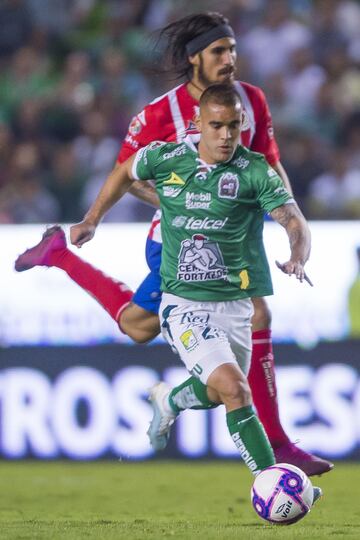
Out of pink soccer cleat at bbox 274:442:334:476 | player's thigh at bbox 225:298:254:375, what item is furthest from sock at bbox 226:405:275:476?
pink soccer cleat at bbox 274:442:334:476

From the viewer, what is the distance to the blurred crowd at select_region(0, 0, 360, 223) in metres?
11.7

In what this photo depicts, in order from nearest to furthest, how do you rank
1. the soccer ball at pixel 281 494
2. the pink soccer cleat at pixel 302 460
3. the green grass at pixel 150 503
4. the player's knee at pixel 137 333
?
the soccer ball at pixel 281 494
the green grass at pixel 150 503
the pink soccer cleat at pixel 302 460
the player's knee at pixel 137 333

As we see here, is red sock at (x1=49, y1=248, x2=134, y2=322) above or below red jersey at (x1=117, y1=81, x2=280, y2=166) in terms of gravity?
below

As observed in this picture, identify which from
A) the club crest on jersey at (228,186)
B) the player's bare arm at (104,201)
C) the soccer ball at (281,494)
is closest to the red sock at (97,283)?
the player's bare arm at (104,201)

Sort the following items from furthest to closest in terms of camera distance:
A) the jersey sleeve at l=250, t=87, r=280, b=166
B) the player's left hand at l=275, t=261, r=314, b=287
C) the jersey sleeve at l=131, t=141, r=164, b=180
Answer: the jersey sleeve at l=250, t=87, r=280, b=166
the jersey sleeve at l=131, t=141, r=164, b=180
the player's left hand at l=275, t=261, r=314, b=287

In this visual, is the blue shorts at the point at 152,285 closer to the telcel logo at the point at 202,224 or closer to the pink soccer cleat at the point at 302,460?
the telcel logo at the point at 202,224

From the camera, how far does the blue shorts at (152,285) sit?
7188 mm

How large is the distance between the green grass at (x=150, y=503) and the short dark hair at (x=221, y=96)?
199cm

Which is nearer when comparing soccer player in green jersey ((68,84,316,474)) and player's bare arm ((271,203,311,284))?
player's bare arm ((271,203,311,284))

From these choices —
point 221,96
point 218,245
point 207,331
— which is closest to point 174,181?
point 218,245

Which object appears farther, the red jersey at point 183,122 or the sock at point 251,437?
the red jersey at point 183,122

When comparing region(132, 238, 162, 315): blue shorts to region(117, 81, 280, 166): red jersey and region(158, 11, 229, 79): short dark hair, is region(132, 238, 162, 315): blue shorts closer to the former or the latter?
region(117, 81, 280, 166): red jersey

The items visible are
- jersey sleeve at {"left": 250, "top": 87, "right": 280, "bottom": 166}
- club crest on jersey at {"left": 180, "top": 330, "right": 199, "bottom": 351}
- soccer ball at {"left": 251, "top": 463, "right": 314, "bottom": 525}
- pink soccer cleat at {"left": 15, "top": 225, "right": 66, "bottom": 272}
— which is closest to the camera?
soccer ball at {"left": 251, "top": 463, "right": 314, "bottom": 525}

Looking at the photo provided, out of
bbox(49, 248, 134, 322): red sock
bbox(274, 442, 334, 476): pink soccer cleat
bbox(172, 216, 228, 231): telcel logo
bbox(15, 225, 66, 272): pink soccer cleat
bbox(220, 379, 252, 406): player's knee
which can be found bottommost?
bbox(274, 442, 334, 476): pink soccer cleat
